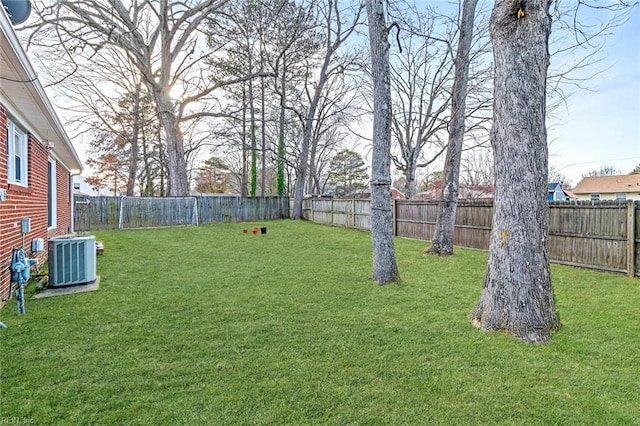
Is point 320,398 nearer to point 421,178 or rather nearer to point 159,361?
point 159,361

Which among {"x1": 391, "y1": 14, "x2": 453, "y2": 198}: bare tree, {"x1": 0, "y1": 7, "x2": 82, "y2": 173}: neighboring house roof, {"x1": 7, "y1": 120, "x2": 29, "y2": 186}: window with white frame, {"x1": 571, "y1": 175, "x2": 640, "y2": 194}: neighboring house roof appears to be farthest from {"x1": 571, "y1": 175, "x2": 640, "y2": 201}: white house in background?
{"x1": 7, "y1": 120, "x2": 29, "y2": 186}: window with white frame

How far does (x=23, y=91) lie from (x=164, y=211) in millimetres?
12921

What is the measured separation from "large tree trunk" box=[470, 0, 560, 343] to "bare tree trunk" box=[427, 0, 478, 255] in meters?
4.76

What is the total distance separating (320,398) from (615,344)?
8.73 feet

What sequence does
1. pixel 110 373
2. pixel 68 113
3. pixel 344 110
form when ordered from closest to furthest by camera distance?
1. pixel 110 373
2. pixel 68 113
3. pixel 344 110

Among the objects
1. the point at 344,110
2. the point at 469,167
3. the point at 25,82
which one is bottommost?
the point at 25,82

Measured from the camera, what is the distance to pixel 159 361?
8.64ft

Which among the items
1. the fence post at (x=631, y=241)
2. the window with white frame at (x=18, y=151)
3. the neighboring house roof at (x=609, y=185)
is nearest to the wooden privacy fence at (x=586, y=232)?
the fence post at (x=631, y=241)

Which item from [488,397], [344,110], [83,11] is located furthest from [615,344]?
[344,110]

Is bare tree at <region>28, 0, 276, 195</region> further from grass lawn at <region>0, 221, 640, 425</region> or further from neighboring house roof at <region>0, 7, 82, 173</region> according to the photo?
grass lawn at <region>0, 221, 640, 425</region>

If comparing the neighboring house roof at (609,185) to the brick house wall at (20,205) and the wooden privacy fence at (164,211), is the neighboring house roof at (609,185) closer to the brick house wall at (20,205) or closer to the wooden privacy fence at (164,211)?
the wooden privacy fence at (164,211)

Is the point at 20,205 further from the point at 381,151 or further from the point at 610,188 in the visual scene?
the point at 610,188

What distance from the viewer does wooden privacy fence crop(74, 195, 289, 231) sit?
47.2 feet

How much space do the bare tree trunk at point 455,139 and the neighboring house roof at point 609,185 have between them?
26382 millimetres
